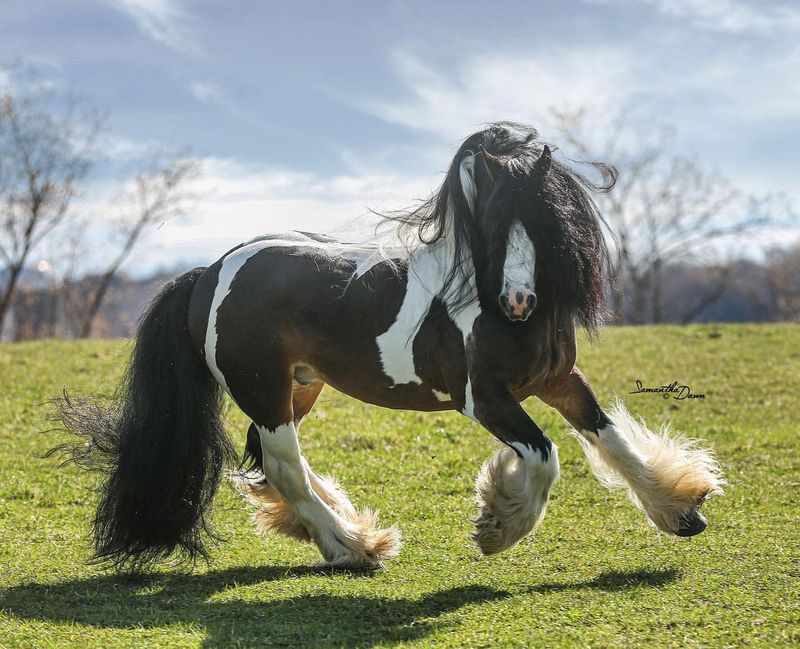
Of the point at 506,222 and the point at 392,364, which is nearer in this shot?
the point at 506,222

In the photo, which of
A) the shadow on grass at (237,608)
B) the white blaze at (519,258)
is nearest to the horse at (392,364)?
the white blaze at (519,258)

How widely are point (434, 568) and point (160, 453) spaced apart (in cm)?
198

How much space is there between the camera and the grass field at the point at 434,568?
4.60 meters

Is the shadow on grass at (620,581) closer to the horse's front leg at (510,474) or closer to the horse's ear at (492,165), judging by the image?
the horse's front leg at (510,474)

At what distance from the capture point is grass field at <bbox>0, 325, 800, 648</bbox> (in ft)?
15.1

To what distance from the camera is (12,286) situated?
1399 inches

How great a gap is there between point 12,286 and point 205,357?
32490 millimetres

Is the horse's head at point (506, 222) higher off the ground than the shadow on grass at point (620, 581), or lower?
higher

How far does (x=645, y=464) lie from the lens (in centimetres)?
572

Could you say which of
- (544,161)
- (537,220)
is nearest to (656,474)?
(537,220)

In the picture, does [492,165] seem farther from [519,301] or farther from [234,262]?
[234,262]

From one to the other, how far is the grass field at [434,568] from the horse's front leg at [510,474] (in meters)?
0.39

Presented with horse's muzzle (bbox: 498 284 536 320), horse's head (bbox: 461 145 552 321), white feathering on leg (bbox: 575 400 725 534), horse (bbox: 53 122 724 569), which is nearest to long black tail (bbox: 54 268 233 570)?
horse (bbox: 53 122 724 569)

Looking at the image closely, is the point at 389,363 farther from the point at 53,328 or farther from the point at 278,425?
the point at 53,328
